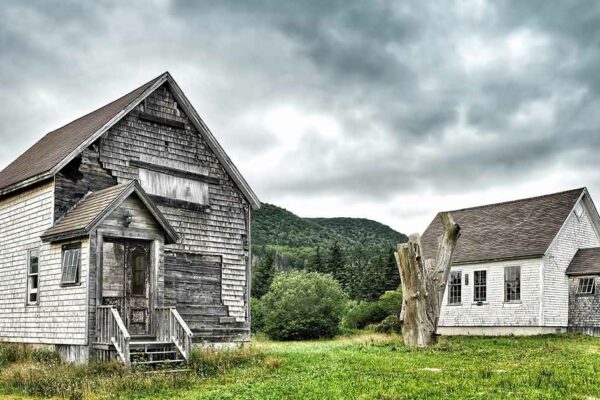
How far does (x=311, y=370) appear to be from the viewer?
1858 centimetres

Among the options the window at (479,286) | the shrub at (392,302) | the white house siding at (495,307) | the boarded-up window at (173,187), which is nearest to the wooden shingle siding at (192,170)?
the boarded-up window at (173,187)

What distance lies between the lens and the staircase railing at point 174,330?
20266 mm

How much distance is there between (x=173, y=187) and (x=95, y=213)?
4.95 meters

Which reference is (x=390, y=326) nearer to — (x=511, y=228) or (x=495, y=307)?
(x=495, y=307)

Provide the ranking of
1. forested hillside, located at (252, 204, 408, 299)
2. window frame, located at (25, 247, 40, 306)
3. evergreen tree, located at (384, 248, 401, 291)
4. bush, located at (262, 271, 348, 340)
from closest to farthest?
window frame, located at (25, 247, 40, 306)
bush, located at (262, 271, 348, 340)
evergreen tree, located at (384, 248, 401, 291)
forested hillside, located at (252, 204, 408, 299)

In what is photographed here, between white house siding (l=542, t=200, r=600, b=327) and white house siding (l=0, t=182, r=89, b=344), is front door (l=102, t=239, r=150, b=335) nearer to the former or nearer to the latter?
white house siding (l=0, t=182, r=89, b=344)

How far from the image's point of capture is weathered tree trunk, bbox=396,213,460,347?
88.2ft

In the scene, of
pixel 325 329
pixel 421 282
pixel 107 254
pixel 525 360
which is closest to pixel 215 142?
pixel 107 254

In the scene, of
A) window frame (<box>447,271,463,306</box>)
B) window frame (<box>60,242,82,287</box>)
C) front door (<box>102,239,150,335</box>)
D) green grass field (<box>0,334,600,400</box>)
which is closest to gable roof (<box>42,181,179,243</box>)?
window frame (<box>60,242,82,287</box>)

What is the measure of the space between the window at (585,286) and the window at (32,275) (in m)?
26.7

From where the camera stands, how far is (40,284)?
2197 centimetres

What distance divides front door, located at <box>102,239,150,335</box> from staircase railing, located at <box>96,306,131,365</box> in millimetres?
1417

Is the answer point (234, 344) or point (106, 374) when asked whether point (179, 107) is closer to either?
point (234, 344)

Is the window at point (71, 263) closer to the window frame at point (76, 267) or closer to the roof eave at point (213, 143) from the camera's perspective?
the window frame at point (76, 267)
